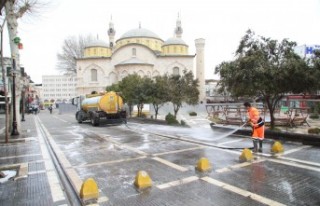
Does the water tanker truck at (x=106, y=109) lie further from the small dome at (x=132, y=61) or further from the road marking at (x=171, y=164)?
the small dome at (x=132, y=61)

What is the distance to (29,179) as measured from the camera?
6492 millimetres

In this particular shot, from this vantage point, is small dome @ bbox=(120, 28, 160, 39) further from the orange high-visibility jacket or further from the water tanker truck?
the orange high-visibility jacket

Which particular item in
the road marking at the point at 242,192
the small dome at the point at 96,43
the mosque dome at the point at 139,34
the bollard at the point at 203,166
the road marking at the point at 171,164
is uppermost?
the mosque dome at the point at 139,34

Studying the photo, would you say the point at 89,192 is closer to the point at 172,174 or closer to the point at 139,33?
the point at 172,174

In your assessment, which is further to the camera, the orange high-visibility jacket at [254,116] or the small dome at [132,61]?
the small dome at [132,61]

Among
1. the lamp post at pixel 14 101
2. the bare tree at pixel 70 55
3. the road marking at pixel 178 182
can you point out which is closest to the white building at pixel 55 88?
the bare tree at pixel 70 55

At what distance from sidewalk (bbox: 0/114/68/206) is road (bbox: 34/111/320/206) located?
1.49ft

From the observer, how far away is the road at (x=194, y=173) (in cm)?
510

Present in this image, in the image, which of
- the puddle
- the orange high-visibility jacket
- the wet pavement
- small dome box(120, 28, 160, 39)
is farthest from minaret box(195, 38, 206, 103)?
the puddle

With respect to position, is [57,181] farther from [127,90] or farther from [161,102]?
[127,90]

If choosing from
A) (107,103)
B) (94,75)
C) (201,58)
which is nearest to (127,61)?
(94,75)

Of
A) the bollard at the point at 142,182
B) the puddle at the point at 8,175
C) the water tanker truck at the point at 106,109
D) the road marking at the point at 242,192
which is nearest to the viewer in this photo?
the road marking at the point at 242,192

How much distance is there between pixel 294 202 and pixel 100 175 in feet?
13.8

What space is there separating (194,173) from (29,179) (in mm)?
3876
